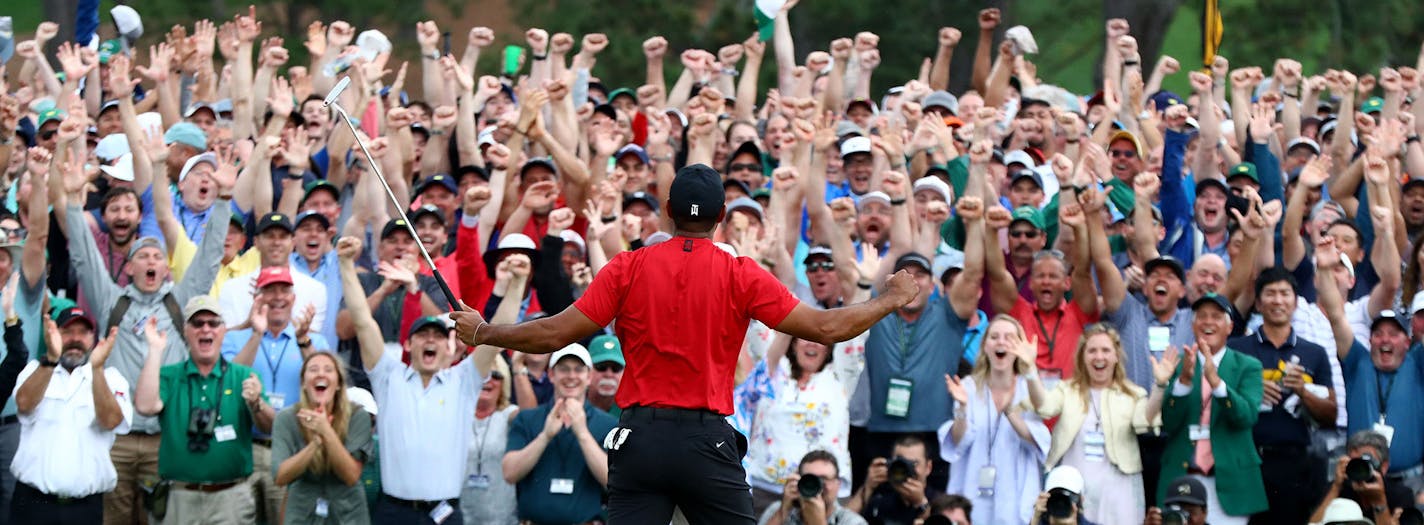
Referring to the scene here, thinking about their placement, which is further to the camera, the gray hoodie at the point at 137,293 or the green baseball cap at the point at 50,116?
the green baseball cap at the point at 50,116

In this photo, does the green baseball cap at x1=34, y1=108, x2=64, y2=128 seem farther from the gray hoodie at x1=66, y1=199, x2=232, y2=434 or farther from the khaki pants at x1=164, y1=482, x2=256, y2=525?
the khaki pants at x1=164, y1=482, x2=256, y2=525

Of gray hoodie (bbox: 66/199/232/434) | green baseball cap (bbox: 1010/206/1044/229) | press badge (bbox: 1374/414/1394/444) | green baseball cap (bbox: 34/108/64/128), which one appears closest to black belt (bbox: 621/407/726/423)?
gray hoodie (bbox: 66/199/232/434)

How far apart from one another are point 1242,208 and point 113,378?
6.73m

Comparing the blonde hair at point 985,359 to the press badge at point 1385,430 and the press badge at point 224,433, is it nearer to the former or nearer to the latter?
the press badge at point 1385,430

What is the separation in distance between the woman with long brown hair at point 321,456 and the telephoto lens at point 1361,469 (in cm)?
514

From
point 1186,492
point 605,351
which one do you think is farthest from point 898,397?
point 1186,492

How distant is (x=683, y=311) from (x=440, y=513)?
14.1 feet

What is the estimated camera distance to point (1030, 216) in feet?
43.0

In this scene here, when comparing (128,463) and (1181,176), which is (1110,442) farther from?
(128,463)

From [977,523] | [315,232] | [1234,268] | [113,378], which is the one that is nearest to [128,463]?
[113,378]

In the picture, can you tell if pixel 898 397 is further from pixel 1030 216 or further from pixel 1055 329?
pixel 1030 216

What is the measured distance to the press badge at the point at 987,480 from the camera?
12000 mm

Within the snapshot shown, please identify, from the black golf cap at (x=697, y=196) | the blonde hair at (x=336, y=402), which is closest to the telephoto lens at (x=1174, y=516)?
the black golf cap at (x=697, y=196)

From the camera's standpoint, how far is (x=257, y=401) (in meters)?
12.1
